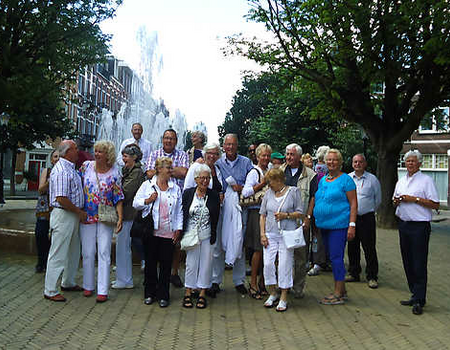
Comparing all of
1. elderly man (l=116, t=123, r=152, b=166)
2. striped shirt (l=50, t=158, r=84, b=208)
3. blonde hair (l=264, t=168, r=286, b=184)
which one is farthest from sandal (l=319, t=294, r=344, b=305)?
elderly man (l=116, t=123, r=152, b=166)

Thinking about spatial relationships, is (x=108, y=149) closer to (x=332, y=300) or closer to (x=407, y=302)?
(x=332, y=300)

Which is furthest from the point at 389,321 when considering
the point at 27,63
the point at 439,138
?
the point at 439,138

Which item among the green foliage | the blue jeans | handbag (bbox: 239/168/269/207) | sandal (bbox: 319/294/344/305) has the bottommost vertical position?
sandal (bbox: 319/294/344/305)

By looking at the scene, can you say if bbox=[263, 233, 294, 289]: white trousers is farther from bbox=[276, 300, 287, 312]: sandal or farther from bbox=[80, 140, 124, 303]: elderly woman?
bbox=[80, 140, 124, 303]: elderly woman

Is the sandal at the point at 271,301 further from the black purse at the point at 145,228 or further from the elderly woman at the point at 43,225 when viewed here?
the elderly woman at the point at 43,225

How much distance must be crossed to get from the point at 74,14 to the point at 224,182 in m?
10.4

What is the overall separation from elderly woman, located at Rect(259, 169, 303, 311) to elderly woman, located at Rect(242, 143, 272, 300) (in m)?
0.30

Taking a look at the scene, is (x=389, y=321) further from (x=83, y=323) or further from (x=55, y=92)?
(x=55, y=92)

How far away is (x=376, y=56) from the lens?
42.9 feet

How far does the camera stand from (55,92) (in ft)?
44.5

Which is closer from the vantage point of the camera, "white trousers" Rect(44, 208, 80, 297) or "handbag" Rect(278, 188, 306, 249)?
"handbag" Rect(278, 188, 306, 249)

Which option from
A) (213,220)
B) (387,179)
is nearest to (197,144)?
(213,220)

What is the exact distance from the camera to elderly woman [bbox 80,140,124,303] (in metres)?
5.59

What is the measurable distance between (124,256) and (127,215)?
56 cm
